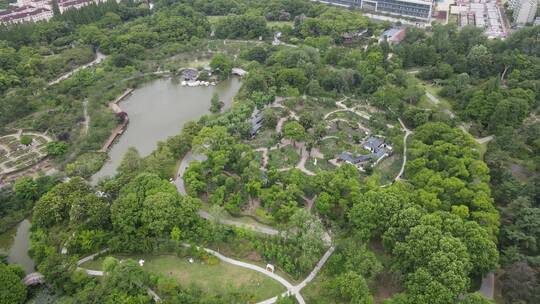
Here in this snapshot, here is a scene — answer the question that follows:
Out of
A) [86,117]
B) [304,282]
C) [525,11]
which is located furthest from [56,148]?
[525,11]

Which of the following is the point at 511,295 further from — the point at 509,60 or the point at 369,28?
the point at 369,28

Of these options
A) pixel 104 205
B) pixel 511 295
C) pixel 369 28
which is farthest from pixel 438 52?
pixel 104 205

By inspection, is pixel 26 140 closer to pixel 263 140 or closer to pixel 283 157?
pixel 263 140

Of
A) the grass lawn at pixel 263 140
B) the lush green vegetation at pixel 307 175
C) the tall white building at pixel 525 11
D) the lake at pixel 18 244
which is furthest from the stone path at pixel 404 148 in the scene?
the tall white building at pixel 525 11

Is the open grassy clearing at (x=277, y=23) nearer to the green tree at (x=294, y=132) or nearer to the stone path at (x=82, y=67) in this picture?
the stone path at (x=82, y=67)

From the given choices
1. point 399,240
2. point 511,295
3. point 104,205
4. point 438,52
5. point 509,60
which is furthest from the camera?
point 438,52
